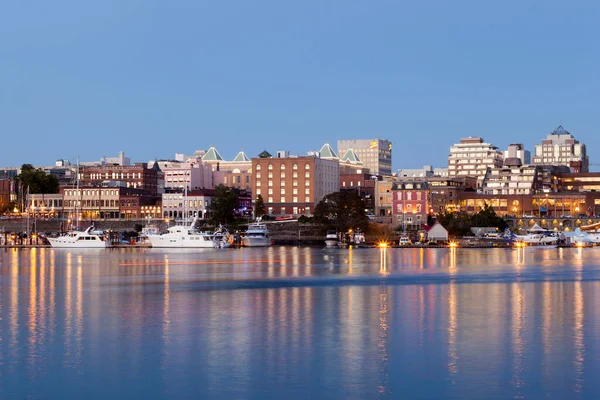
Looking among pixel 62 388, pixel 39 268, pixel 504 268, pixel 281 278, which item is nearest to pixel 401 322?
pixel 62 388

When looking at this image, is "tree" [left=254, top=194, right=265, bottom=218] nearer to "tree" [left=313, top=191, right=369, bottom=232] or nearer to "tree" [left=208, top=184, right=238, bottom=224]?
"tree" [left=208, top=184, right=238, bottom=224]

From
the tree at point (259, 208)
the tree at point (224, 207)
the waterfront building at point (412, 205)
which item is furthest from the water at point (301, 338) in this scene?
the tree at point (259, 208)

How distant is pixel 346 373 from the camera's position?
26.2 meters

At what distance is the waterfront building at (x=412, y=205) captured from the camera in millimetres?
158625

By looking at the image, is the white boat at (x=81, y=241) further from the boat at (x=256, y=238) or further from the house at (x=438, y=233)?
the house at (x=438, y=233)

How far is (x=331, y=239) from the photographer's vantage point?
13600 centimetres

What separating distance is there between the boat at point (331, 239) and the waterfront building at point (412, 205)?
20725 mm

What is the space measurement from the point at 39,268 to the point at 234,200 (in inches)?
3561

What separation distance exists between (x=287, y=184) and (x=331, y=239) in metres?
54.6

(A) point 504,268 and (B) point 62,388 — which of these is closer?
(B) point 62,388

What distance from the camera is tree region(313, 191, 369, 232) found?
141 m

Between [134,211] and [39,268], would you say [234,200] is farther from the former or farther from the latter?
[39,268]

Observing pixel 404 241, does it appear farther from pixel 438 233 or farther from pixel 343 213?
pixel 343 213

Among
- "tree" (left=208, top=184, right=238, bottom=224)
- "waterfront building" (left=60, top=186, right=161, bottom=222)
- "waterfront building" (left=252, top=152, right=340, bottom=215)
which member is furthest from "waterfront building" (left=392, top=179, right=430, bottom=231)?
"waterfront building" (left=60, top=186, right=161, bottom=222)
